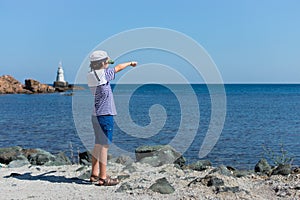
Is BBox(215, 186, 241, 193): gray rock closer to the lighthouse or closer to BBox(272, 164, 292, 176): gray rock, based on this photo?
BBox(272, 164, 292, 176): gray rock

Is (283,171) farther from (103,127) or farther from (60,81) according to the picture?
(60,81)

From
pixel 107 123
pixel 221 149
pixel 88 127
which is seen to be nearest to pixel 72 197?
pixel 107 123

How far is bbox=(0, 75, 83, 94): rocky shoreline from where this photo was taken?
342ft

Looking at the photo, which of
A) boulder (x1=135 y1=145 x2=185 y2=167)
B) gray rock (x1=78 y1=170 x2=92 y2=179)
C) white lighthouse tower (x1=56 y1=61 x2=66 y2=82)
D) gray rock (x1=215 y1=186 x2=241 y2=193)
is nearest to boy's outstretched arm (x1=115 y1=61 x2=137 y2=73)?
gray rock (x1=78 y1=170 x2=92 y2=179)

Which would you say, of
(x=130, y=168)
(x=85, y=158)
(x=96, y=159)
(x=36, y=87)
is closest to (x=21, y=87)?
(x=36, y=87)

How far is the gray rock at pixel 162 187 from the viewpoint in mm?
7004

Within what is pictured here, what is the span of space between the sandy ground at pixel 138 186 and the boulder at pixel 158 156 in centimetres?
79

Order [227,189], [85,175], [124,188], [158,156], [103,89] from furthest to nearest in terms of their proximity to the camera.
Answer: [158,156] → [85,175] → [103,89] → [124,188] → [227,189]

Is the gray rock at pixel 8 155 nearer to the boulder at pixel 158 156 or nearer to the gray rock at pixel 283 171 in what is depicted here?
the boulder at pixel 158 156

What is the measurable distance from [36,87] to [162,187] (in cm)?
10255

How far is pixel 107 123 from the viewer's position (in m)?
7.34

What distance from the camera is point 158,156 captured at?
408 inches

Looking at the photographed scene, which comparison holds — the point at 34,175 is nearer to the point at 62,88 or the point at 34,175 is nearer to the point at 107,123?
the point at 107,123

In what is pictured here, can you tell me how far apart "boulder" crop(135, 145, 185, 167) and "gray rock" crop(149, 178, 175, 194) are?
2.41 meters
